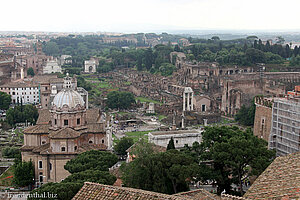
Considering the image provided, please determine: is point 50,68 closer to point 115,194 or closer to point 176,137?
point 176,137

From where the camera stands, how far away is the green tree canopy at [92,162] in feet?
85.8

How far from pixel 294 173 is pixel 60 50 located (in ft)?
522

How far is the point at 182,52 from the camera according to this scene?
346 feet

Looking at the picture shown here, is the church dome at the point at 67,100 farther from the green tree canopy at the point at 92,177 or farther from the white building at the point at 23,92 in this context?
the white building at the point at 23,92

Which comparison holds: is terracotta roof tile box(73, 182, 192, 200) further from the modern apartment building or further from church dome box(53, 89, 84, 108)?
the modern apartment building

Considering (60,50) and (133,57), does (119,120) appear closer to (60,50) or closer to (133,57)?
(133,57)

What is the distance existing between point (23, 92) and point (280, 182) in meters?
56.4

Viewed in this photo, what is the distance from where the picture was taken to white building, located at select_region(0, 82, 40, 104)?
6564 cm

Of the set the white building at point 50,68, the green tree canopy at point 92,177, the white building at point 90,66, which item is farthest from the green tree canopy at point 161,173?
the white building at point 90,66

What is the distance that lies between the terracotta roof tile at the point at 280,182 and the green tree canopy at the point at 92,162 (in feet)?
39.4

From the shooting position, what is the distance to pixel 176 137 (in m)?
37.9

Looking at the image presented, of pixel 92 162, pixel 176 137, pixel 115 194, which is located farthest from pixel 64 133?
pixel 115 194

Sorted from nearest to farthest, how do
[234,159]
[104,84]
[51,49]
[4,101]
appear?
[234,159] < [4,101] < [104,84] < [51,49]

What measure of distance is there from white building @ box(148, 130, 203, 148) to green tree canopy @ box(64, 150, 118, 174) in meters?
9.75
